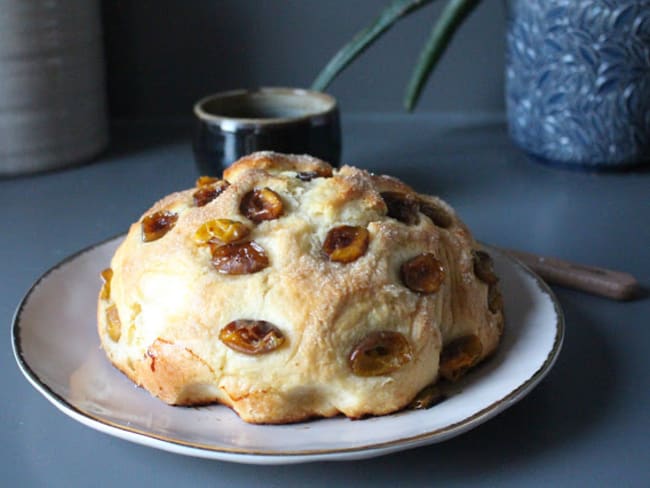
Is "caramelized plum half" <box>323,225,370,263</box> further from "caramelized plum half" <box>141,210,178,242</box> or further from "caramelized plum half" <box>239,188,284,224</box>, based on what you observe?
"caramelized plum half" <box>141,210,178,242</box>

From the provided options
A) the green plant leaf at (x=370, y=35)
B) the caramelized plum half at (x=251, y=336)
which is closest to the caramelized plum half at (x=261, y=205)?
the caramelized plum half at (x=251, y=336)

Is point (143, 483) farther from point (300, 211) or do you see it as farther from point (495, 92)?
point (495, 92)

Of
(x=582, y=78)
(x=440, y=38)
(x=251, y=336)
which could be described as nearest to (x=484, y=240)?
(x=582, y=78)

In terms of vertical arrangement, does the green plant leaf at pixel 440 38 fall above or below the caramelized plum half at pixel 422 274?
above

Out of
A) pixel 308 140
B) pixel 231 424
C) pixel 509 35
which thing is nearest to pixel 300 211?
pixel 231 424

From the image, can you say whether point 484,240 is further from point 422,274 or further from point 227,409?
point 227,409

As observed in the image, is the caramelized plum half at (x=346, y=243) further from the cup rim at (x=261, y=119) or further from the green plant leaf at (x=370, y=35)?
the green plant leaf at (x=370, y=35)
